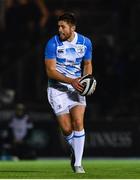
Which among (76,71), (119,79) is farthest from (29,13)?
(76,71)

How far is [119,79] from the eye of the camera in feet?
78.0

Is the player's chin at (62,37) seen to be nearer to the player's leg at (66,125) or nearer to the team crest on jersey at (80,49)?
the team crest on jersey at (80,49)

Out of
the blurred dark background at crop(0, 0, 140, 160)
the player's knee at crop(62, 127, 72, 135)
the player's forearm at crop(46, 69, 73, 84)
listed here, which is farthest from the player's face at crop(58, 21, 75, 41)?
the blurred dark background at crop(0, 0, 140, 160)

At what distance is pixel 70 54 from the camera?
1132cm

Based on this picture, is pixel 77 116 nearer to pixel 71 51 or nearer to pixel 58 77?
pixel 58 77

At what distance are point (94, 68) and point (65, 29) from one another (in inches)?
505

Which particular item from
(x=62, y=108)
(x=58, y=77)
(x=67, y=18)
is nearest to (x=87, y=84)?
(x=58, y=77)

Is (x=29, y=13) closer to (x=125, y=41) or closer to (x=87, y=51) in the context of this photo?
(x=125, y=41)

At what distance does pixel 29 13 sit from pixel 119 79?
3343mm

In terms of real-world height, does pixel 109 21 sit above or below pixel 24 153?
above

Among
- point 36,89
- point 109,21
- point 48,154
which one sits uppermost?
point 109,21

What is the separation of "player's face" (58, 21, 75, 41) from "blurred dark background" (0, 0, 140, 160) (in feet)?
38.2

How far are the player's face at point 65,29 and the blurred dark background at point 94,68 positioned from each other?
11654mm

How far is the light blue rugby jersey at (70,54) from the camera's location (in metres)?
11.3
